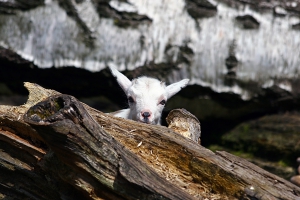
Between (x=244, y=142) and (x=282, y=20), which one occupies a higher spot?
(x=282, y=20)

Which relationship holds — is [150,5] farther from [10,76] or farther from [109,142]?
[109,142]

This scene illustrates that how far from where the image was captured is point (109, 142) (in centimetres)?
362

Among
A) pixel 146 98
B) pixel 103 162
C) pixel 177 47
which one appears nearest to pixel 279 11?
pixel 177 47

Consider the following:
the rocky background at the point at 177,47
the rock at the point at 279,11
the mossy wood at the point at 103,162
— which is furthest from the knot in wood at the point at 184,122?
the rock at the point at 279,11

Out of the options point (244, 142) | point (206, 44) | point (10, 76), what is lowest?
point (244, 142)

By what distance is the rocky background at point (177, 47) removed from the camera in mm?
7805

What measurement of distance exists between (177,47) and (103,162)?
4506 millimetres

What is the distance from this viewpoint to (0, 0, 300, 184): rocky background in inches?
307

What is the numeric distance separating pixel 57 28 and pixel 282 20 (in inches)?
130

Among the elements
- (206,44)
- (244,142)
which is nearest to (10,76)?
(206,44)

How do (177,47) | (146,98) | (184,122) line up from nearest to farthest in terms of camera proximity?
1. (184,122)
2. (146,98)
3. (177,47)

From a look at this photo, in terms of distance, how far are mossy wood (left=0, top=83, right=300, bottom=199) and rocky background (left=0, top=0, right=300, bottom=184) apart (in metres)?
3.24

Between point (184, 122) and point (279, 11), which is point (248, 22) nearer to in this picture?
point (279, 11)

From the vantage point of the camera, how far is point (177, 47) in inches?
311
